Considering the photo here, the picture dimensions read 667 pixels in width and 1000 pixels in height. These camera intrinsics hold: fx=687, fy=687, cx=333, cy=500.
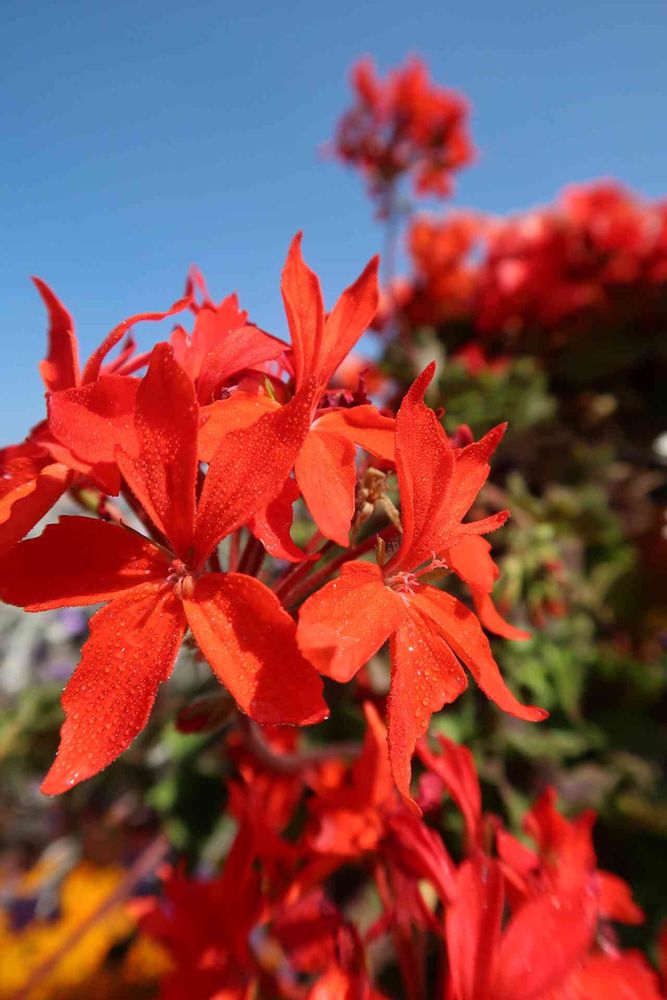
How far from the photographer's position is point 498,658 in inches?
42.0

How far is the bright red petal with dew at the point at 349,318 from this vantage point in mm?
458

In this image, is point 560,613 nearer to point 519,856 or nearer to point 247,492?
point 519,856

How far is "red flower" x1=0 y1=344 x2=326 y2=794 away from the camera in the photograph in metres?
0.34

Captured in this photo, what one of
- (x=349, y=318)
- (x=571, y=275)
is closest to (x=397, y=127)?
(x=571, y=275)

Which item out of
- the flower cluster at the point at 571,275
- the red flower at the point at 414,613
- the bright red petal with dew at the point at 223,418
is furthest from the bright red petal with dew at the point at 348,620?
the flower cluster at the point at 571,275

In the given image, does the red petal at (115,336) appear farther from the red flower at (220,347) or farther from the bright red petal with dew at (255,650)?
the bright red petal with dew at (255,650)

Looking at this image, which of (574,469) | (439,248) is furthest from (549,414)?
(439,248)

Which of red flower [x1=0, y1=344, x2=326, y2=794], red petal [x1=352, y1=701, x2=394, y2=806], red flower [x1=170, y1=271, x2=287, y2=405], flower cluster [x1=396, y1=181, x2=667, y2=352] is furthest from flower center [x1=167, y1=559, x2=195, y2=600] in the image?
flower cluster [x1=396, y1=181, x2=667, y2=352]

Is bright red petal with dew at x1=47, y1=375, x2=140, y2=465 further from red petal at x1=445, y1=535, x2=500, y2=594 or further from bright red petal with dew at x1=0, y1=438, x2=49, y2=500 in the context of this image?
red petal at x1=445, y1=535, x2=500, y2=594

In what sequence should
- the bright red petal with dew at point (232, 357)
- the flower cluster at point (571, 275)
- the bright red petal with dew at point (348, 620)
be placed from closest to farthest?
1. the bright red petal with dew at point (348, 620)
2. the bright red petal with dew at point (232, 357)
3. the flower cluster at point (571, 275)

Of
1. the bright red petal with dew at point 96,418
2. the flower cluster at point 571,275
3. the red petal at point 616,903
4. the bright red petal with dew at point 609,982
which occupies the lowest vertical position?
the red petal at point 616,903

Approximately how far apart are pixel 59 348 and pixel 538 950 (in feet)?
1.64

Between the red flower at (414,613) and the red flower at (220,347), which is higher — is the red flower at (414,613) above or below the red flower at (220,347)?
below

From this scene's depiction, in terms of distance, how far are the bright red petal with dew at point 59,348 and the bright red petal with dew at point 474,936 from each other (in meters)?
0.43
